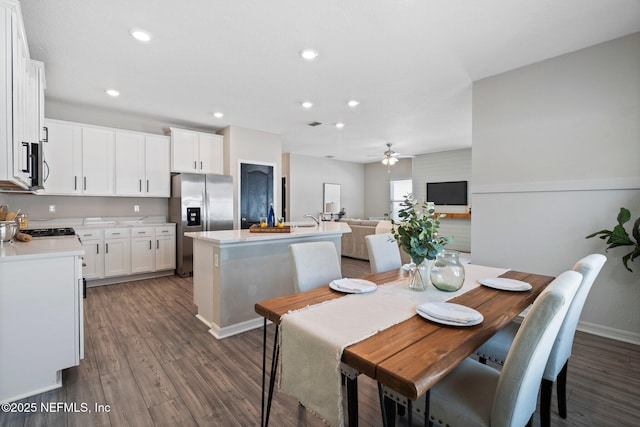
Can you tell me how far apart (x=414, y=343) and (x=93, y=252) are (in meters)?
4.78

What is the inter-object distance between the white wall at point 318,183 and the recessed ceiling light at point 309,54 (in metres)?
5.55

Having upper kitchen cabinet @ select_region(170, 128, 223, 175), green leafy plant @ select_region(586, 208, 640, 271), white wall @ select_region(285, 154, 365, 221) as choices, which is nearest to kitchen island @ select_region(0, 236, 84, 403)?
upper kitchen cabinet @ select_region(170, 128, 223, 175)

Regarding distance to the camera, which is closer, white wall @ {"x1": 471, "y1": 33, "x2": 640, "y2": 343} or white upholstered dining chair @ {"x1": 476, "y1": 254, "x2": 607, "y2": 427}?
white upholstered dining chair @ {"x1": 476, "y1": 254, "x2": 607, "y2": 427}

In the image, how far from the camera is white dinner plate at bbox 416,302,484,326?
1214 millimetres

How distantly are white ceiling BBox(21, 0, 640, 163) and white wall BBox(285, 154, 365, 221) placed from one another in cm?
408

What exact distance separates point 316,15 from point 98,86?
303 cm

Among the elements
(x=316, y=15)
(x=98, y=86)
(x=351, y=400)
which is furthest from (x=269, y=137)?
(x=351, y=400)

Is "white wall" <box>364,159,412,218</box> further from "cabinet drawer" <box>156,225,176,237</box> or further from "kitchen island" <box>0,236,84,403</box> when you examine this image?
"kitchen island" <box>0,236,84,403</box>

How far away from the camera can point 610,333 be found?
275 centimetres

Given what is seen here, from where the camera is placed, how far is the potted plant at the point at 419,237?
5.38 ft

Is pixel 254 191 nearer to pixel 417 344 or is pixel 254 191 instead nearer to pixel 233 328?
pixel 233 328

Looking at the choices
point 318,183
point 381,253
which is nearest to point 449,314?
point 381,253

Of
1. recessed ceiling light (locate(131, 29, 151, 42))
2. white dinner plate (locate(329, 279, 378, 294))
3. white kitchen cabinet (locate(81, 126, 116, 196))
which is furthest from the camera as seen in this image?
white kitchen cabinet (locate(81, 126, 116, 196))

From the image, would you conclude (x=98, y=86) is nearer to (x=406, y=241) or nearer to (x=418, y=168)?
(x=406, y=241)
